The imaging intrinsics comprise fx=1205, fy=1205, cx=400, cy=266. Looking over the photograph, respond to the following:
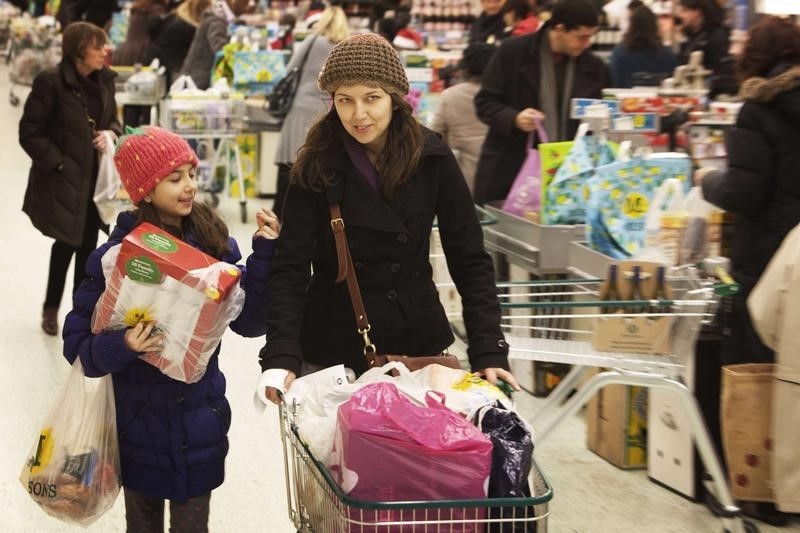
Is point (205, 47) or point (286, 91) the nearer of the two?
point (286, 91)

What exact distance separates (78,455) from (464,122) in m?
4.13

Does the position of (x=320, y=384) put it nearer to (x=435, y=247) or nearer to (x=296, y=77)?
(x=435, y=247)

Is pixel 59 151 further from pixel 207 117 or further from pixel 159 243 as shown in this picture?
pixel 159 243

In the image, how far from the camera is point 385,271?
2.73 meters

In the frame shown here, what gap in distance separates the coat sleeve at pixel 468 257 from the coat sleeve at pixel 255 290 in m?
0.41

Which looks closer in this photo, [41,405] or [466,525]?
[466,525]

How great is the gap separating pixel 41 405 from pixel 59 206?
114 cm

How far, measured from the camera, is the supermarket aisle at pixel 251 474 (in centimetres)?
410

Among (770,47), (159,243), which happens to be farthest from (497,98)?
(159,243)

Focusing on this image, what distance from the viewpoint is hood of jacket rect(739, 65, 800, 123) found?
13.2ft

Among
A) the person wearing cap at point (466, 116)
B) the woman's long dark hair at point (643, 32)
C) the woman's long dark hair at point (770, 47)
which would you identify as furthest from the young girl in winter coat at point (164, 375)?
the woman's long dark hair at point (643, 32)

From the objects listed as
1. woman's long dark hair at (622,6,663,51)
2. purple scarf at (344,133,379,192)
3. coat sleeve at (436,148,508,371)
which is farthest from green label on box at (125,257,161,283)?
woman's long dark hair at (622,6,663,51)

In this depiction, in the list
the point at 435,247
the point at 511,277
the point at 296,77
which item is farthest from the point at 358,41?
the point at 296,77

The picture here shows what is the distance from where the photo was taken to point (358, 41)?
2.60m
